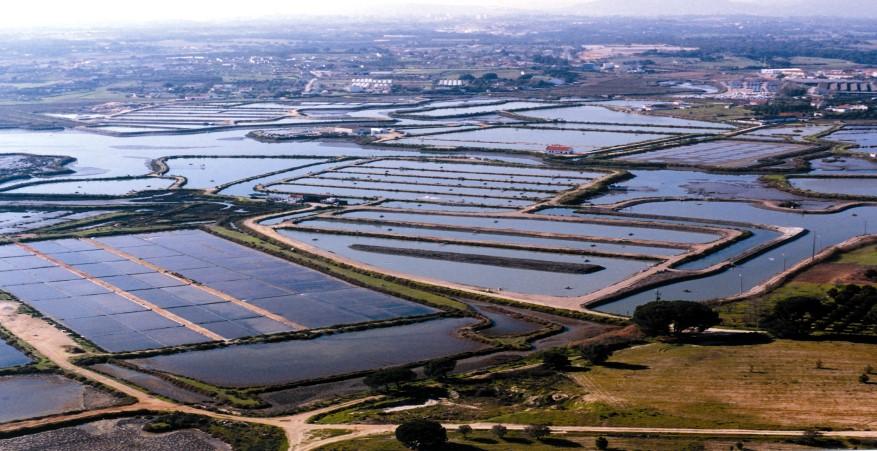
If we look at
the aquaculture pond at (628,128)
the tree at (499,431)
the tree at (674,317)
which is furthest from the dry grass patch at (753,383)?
the aquaculture pond at (628,128)

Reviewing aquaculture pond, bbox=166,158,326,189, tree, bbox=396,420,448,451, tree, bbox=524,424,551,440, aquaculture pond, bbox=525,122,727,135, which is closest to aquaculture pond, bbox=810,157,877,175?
aquaculture pond, bbox=525,122,727,135

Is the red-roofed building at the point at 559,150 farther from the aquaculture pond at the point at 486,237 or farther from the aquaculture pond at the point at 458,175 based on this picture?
the aquaculture pond at the point at 486,237

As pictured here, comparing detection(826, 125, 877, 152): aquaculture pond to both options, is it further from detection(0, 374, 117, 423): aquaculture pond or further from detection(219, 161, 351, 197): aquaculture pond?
detection(0, 374, 117, 423): aquaculture pond

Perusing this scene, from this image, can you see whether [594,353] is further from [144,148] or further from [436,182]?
[144,148]

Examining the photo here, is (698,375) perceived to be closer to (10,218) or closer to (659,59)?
(10,218)

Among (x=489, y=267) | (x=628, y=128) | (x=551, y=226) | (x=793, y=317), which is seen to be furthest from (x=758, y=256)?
(x=628, y=128)

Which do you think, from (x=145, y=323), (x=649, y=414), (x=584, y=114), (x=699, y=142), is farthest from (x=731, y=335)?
(x=584, y=114)
